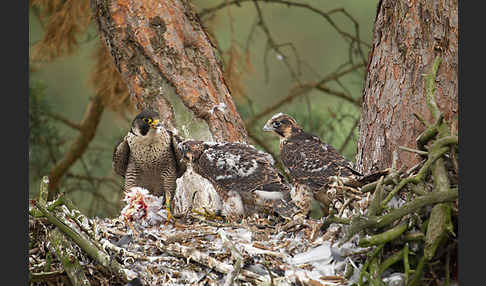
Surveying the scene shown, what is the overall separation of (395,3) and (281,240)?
1.21 m

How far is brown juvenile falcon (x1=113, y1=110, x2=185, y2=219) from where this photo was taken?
10.6 ft

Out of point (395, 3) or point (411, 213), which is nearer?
point (411, 213)

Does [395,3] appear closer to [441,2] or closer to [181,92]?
[441,2]

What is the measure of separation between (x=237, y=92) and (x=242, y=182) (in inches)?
78.6

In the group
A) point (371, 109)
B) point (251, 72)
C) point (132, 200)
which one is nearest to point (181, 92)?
point (132, 200)

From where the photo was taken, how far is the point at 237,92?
16.4ft

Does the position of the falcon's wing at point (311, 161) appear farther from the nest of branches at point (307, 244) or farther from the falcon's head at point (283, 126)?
the nest of branches at point (307, 244)

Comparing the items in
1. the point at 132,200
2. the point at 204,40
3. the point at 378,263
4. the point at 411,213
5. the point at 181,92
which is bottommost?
the point at 378,263

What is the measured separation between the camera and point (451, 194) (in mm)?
1906

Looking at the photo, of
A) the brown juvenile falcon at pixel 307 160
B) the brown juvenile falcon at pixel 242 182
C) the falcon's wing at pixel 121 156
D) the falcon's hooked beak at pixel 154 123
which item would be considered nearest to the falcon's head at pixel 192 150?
the brown juvenile falcon at pixel 242 182

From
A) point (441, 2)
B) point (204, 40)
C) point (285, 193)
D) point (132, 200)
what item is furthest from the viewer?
point (204, 40)

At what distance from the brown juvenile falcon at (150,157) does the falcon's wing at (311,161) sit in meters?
0.59

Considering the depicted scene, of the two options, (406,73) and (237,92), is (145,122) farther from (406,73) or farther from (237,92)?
(237,92)

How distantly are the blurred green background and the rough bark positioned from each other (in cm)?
10
